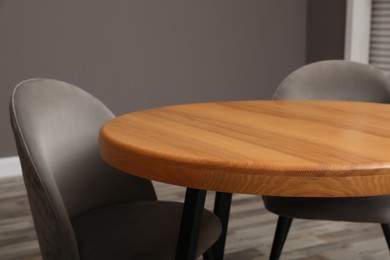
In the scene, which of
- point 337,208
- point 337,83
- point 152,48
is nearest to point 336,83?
point 337,83

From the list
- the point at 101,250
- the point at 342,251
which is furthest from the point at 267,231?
the point at 101,250

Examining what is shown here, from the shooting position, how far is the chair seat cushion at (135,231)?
1.47m

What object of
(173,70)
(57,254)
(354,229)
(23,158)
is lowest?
(354,229)

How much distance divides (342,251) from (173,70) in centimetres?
190

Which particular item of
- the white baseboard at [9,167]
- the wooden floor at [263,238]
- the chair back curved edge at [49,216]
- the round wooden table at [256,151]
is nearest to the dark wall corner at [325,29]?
the wooden floor at [263,238]

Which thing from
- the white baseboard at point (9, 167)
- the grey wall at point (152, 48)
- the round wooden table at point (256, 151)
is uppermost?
the round wooden table at point (256, 151)

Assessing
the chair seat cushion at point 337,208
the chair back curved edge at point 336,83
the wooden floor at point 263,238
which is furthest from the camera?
the wooden floor at point 263,238

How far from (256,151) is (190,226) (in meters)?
0.28

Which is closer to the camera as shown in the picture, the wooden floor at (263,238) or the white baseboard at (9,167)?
the wooden floor at (263,238)

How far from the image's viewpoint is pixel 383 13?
403 centimetres

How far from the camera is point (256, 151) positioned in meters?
1.28

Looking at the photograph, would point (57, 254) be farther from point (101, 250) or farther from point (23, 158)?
point (23, 158)

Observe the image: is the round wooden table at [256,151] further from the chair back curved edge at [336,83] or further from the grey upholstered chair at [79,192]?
the chair back curved edge at [336,83]

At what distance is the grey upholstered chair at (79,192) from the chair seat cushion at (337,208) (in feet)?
0.83
